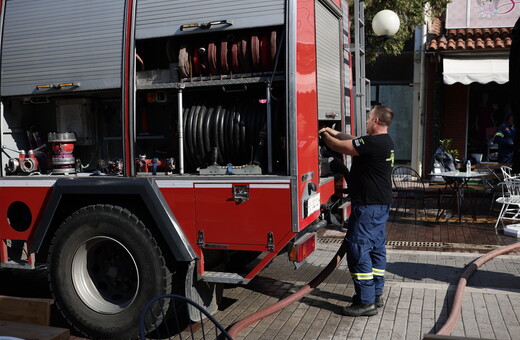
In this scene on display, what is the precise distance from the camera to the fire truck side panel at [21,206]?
479cm

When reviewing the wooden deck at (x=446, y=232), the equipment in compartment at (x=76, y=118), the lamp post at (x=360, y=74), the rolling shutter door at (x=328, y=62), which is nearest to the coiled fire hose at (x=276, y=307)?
the rolling shutter door at (x=328, y=62)

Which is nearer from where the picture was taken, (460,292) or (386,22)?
(460,292)

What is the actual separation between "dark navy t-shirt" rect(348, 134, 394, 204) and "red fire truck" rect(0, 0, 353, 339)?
38cm

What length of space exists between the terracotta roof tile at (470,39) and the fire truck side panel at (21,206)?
11830 millimetres

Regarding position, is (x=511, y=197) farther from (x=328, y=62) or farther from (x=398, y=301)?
(x=328, y=62)

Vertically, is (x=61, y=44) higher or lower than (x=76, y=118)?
higher

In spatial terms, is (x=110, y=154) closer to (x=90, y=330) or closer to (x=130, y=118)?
(x=130, y=118)

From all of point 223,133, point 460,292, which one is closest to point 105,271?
point 223,133

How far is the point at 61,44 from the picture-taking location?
190 inches

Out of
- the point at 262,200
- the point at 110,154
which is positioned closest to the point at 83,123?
the point at 110,154

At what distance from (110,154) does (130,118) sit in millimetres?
1067

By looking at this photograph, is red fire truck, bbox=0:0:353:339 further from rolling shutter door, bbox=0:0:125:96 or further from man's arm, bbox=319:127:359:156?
man's arm, bbox=319:127:359:156

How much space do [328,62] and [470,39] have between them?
10.4 meters

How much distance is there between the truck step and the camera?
4.31 meters
